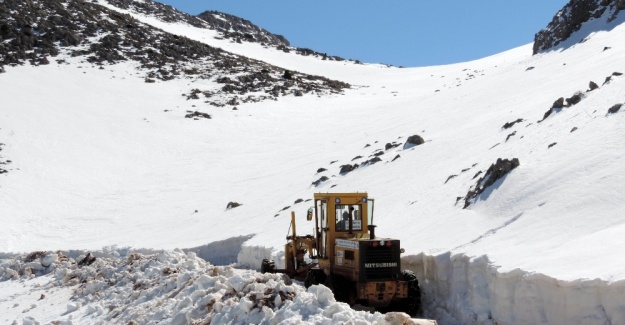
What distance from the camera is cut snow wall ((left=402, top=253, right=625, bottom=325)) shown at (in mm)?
9742

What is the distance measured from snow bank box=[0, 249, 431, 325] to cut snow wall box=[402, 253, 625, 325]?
7.36ft

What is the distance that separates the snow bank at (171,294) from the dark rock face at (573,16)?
39.6 metres

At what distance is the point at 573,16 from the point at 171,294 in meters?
46.3

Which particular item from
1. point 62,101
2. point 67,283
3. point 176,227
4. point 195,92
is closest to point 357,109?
point 195,92

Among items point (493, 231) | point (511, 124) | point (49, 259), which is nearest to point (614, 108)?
point (493, 231)

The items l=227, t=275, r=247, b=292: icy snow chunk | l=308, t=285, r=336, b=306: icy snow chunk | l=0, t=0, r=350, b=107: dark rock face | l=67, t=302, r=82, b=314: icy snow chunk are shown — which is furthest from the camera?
l=0, t=0, r=350, b=107: dark rock face

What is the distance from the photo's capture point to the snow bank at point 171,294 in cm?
1109

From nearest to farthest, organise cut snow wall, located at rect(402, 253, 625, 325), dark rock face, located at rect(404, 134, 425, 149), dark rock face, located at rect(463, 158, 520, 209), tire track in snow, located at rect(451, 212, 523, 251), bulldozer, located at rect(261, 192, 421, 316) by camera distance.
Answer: cut snow wall, located at rect(402, 253, 625, 325)
bulldozer, located at rect(261, 192, 421, 316)
tire track in snow, located at rect(451, 212, 523, 251)
dark rock face, located at rect(463, 158, 520, 209)
dark rock face, located at rect(404, 134, 425, 149)

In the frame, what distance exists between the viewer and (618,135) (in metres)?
17.5

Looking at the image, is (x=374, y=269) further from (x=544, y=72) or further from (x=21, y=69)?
(x=21, y=69)

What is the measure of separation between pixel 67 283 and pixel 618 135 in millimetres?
18080

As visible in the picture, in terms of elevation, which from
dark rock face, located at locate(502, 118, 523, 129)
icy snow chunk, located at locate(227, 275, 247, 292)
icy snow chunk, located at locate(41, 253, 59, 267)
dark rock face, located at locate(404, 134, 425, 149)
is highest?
dark rock face, located at locate(404, 134, 425, 149)

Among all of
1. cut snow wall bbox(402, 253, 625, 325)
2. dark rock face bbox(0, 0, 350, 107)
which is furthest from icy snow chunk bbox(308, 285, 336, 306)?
dark rock face bbox(0, 0, 350, 107)

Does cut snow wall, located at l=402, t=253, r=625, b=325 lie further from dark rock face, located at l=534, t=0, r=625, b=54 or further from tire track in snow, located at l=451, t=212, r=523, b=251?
dark rock face, located at l=534, t=0, r=625, b=54
